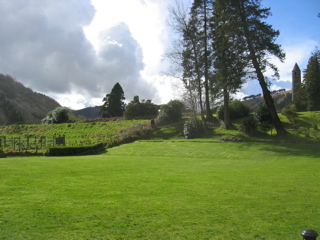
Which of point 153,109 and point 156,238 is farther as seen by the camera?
point 153,109

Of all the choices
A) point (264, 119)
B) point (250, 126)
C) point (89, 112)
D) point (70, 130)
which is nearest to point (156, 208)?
point (250, 126)

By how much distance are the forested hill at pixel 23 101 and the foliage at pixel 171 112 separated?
213 ft

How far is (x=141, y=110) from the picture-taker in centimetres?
5097

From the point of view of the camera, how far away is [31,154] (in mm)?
25156

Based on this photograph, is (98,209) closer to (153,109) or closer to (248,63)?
(248,63)

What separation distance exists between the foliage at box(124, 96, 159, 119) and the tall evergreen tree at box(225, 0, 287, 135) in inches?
984

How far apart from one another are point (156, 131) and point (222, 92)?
33.4 feet

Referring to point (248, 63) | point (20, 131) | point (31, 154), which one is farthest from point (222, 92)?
point (20, 131)

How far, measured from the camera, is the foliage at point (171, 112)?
3968 centimetres

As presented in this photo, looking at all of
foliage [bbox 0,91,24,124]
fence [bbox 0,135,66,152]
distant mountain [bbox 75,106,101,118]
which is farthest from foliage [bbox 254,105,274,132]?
distant mountain [bbox 75,106,101,118]

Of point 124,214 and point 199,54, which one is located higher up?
point 199,54

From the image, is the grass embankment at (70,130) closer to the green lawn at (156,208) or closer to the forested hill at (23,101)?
the green lawn at (156,208)

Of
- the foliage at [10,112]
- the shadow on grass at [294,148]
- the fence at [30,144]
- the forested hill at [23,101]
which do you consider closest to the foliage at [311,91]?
the shadow on grass at [294,148]

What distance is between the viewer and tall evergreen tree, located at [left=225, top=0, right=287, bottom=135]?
2636 cm
